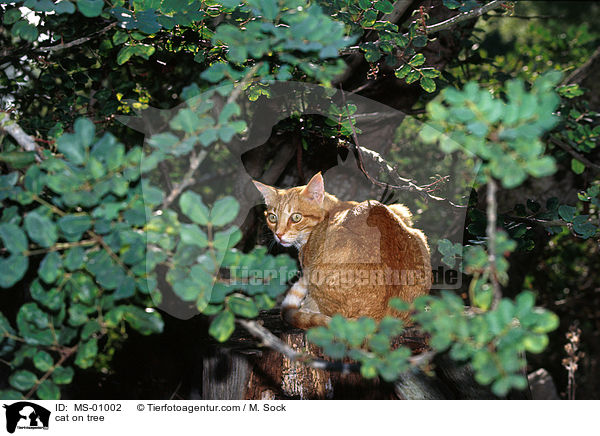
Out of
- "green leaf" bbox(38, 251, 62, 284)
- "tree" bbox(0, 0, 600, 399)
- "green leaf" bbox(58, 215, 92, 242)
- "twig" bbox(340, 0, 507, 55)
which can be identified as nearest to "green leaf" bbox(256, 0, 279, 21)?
"tree" bbox(0, 0, 600, 399)

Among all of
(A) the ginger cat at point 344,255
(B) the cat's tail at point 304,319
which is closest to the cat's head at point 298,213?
(A) the ginger cat at point 344,255

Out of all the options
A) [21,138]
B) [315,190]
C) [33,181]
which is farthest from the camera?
[315,190]

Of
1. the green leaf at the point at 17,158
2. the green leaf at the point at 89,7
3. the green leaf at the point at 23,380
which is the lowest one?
the green leaf at the point at 23,380

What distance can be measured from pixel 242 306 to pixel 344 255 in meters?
0.76

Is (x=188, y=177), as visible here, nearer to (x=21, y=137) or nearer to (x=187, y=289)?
(x=187, y=289)

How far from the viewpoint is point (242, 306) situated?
103cm

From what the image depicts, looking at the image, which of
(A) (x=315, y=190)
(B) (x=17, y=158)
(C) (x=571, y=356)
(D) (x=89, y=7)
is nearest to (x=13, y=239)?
(B) (x=17, y=158)

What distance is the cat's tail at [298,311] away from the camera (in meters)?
1.73

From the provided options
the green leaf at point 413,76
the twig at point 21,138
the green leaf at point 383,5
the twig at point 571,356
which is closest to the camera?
the twig at point 21,138

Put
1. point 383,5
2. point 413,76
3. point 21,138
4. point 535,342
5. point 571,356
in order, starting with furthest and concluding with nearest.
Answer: point 571,356 < point 413,76 < point 383,5 < point 21,138 < point 535,342

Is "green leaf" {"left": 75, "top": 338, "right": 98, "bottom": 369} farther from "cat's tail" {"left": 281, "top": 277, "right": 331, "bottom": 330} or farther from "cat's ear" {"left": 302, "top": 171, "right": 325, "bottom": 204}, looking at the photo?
"cat's ear" {"left": 302, "top": 171, "right": 325, "bottom": 204}

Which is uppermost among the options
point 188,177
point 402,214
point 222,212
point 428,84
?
point 428,84

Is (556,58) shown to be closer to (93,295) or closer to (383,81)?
(383,81)

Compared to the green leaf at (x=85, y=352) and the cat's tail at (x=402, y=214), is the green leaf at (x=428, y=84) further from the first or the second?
the green leaf at (x=85, y=352)
